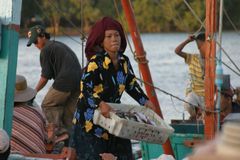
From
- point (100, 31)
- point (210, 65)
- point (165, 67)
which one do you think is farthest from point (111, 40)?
point (165, 67)

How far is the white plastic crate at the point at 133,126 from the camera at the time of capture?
4.30 metres

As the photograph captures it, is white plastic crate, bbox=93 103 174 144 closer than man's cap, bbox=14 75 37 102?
Yes

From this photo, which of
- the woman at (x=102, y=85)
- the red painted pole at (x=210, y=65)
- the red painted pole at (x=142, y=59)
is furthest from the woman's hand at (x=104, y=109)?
the red painted pole at (x=142, y=59)

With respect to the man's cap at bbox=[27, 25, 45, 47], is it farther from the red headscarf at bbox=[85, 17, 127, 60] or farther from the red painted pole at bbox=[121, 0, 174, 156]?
the red headscarf at bbox=[85, 17, 127, 60]

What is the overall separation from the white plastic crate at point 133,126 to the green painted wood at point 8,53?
52cm

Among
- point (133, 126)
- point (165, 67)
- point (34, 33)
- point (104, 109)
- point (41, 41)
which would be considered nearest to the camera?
point (104, 109)

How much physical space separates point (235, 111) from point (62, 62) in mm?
1903

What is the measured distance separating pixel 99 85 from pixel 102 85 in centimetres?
2

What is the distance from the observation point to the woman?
14.3 feet

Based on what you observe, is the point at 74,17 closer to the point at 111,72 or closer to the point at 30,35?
the point at 30,35

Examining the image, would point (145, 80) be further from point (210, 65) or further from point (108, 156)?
point (108, 156)

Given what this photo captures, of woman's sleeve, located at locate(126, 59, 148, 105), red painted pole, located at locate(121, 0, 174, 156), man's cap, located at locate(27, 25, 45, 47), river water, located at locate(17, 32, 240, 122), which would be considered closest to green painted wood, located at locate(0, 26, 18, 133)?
woman's sleeve, located at locate(126, 59, 148, 105)

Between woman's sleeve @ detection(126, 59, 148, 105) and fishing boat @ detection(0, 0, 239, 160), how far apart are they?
0.52 m

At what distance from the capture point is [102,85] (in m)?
4.37
